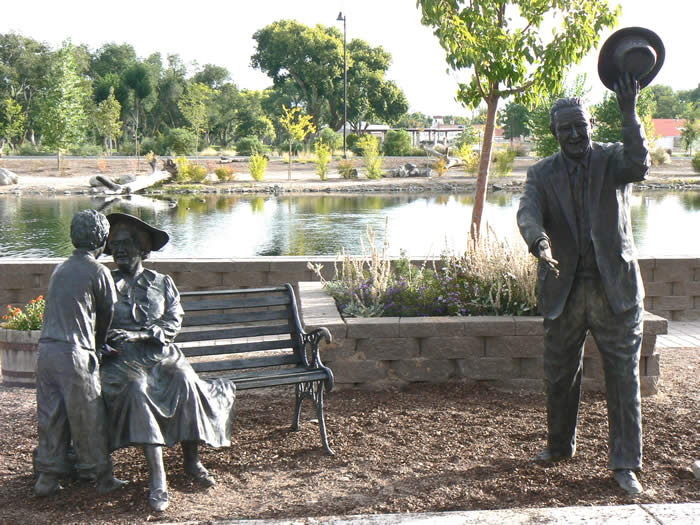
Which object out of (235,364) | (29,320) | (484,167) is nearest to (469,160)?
(484,167)

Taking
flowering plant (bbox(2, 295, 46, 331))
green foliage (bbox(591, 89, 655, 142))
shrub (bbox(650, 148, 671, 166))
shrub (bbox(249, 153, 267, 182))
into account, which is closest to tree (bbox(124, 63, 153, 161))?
shrub (bbox(249, 153, 267, 182))

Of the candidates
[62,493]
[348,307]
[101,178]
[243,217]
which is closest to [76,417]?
[62,493]

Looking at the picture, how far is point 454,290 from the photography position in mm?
6312

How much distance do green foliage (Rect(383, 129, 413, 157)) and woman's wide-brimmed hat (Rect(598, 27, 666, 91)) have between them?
1818 inches

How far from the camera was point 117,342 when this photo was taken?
4.00 metres

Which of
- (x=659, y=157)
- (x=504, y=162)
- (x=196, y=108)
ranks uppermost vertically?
(x=196, y=108)

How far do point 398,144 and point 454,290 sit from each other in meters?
44.2

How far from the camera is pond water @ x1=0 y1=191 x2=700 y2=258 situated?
1505 centimetres

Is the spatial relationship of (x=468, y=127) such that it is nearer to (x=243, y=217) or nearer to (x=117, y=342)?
(x=243, y=217)

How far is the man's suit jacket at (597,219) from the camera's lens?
12.8ft

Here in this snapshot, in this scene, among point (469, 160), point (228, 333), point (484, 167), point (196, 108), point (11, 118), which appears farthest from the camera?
point (11, 118)

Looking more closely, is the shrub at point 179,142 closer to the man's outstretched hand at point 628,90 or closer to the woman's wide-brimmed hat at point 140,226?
the woman's wide-brimmed hat at point 140,226

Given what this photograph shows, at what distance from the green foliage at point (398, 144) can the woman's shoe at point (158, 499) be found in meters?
46.8

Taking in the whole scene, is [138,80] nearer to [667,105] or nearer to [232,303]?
[232,303]
